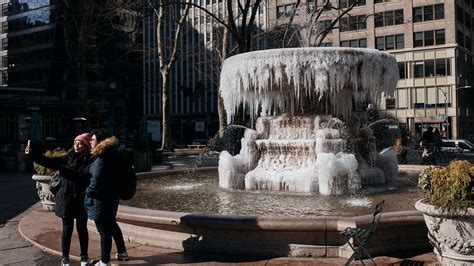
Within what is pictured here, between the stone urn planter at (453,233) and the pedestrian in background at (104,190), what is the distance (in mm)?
3340

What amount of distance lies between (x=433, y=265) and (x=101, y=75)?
217 ft

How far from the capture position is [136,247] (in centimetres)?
678

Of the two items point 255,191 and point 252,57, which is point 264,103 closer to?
point 252,57

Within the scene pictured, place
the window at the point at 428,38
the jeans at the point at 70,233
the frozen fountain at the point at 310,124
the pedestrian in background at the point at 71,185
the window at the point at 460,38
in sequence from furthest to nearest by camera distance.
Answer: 1. the window at the point at 460,38
2. the window at the point at 428,38
3. the frozen fountain at the point at 310,124
4. the jeans at the point at 70,233
5. the pedestrian in background at the point at 71,185

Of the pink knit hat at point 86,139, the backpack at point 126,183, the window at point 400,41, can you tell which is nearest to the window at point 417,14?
the window at point 400,41

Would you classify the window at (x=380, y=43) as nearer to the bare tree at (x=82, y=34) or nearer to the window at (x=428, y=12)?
the window at (x=428, y=12)

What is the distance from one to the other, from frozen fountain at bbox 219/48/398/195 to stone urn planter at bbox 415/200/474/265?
500cm

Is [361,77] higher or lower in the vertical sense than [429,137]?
higher

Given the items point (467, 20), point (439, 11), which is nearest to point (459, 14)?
point (439, 11)

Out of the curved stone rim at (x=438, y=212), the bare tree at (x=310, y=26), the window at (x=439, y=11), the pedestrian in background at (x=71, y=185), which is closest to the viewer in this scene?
the curved stone rim at (x=438, y=212)

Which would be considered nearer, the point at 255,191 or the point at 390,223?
the point at 390,223

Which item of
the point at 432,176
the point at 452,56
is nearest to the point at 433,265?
the point at 432,176

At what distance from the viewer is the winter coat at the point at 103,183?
5.48 metres

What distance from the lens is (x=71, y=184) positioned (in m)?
5.70
